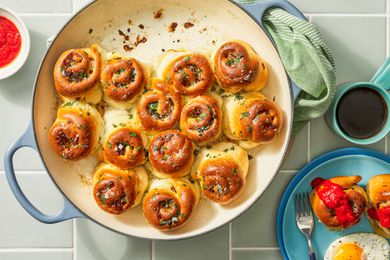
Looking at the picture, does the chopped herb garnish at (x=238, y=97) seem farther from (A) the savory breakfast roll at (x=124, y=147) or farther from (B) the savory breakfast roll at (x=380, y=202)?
(B) the savory breakfast roll at (x=380, y=202)

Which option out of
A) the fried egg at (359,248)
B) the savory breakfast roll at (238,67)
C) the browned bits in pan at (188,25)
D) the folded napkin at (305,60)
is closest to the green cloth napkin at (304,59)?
the folded napkin at (305,60)

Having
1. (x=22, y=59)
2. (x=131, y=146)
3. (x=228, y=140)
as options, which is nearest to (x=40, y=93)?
(x=22, y=59)

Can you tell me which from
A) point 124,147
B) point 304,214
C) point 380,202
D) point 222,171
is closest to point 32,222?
point 124,147

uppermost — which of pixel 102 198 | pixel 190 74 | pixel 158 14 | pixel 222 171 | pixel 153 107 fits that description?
pixel 158 14

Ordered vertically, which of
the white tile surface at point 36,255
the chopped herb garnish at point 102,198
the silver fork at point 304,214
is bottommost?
the white tile surface at point 36,255

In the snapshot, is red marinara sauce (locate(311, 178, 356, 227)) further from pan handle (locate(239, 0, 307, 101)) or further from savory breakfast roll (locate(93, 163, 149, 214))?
savory breakfast roll (locate(93, 163, 149, 214))

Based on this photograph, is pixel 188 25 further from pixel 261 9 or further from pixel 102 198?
pixel 102 198
